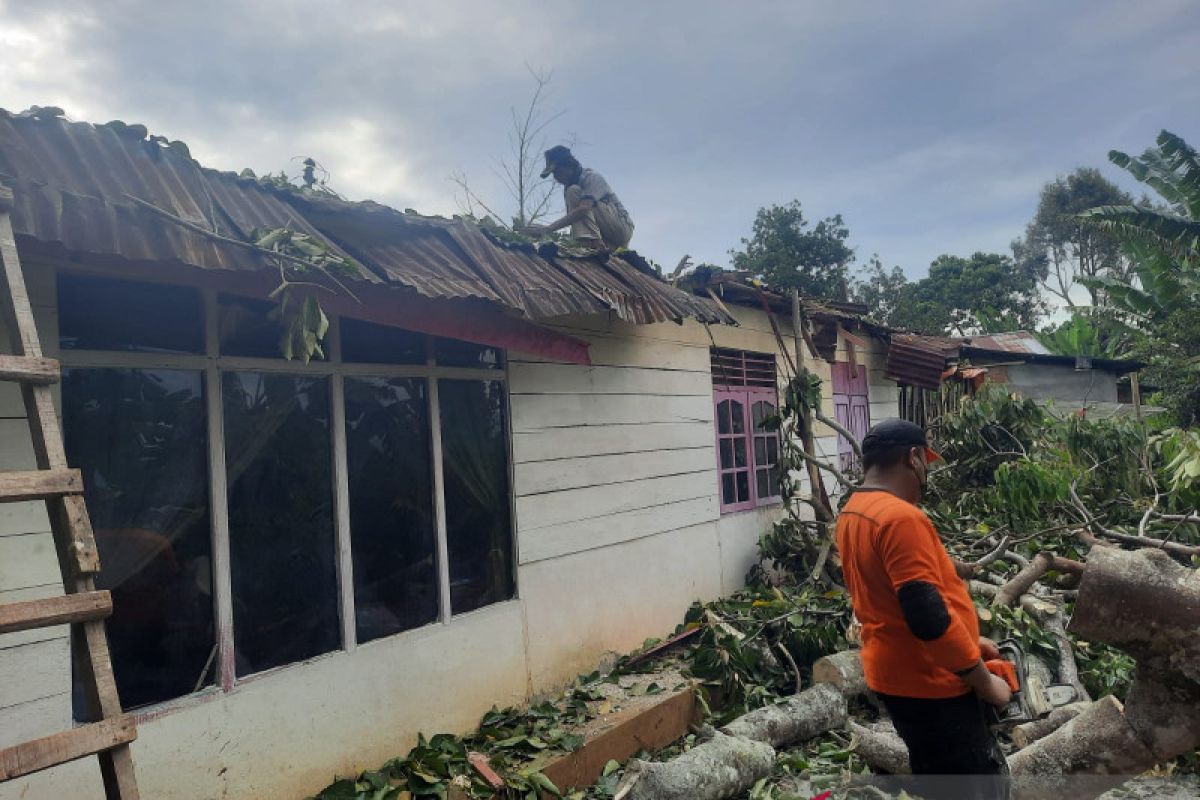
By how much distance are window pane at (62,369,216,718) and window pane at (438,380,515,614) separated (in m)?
1.48

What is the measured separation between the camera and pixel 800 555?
24.4 ft

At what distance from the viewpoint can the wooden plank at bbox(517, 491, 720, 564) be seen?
201 inches

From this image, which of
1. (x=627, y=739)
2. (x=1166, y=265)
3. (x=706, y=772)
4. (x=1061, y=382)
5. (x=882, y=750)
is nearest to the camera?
(x=706, y=772)

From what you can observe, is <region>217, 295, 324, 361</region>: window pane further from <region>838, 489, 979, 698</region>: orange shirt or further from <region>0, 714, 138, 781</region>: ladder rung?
<region>838, 489, 979, 698</region>: orange shirt

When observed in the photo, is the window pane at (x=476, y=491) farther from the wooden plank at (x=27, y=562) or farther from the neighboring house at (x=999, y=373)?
the neighboring house at (x=999, y=373)

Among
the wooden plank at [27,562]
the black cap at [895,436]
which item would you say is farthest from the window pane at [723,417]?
the wooden plank at [27,562]

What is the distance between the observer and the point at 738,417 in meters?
7.86

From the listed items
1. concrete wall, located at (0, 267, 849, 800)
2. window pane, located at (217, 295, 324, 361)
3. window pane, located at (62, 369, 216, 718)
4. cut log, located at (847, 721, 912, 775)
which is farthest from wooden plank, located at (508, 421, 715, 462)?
cut log, located at (847, 721, 912, 775)

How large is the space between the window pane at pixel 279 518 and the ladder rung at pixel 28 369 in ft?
5.01

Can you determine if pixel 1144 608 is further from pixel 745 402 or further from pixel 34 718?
pixel 745 402

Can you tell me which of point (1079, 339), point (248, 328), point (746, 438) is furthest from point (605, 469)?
point (1079, 339)

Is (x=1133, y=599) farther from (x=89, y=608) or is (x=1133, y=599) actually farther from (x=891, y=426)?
(x=89, y=608)

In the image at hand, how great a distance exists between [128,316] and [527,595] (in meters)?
2.87

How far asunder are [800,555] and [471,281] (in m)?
4.84
